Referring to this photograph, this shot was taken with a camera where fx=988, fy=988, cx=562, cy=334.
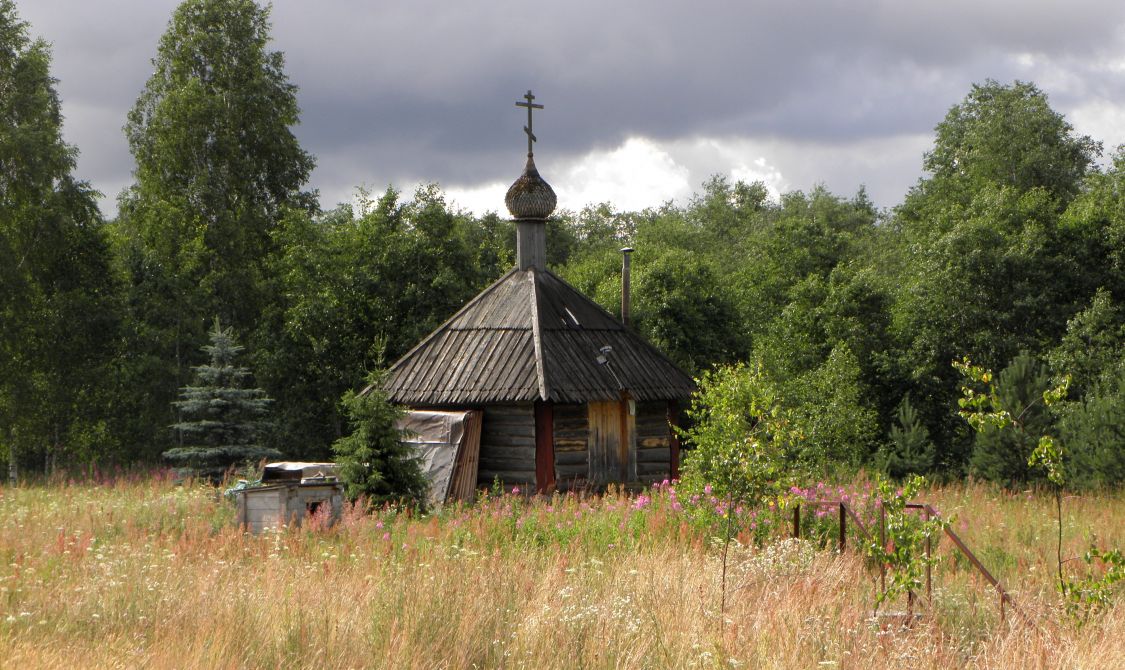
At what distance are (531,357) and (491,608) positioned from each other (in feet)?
35.0

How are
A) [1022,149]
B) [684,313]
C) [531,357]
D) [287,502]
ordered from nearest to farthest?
[287,502] → [531,357] → [684,313] → [1022,149]

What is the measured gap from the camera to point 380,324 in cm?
2434

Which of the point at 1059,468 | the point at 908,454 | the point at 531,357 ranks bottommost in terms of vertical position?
the point at 908,454

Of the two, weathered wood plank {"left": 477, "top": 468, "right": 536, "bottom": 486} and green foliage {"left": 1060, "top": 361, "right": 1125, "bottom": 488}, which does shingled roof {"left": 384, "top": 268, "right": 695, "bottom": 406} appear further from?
green foliage {"left": 1060, "top": 361, "right": 1125, "bottom": 488}

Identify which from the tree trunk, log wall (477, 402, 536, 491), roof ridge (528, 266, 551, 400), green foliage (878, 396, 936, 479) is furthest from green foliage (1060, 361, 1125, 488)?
the tree trunk

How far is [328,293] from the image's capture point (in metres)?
24.3

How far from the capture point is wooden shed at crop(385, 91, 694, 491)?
1681 centimetres

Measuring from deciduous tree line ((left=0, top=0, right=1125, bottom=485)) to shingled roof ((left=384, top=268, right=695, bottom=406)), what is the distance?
4222 mm

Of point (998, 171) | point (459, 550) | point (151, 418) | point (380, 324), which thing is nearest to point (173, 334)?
point (151, 418)

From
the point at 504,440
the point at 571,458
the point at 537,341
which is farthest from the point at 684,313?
the point at 504,440

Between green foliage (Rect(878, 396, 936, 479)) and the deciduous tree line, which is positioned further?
the deciduous tree line

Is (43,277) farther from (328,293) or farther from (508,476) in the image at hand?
(508,476)

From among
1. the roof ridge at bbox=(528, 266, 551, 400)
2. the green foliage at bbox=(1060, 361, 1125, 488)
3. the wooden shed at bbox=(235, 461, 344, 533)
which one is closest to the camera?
the wooden shed at bbox=(235, 461, 344, 533)

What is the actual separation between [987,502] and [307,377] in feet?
54.1
